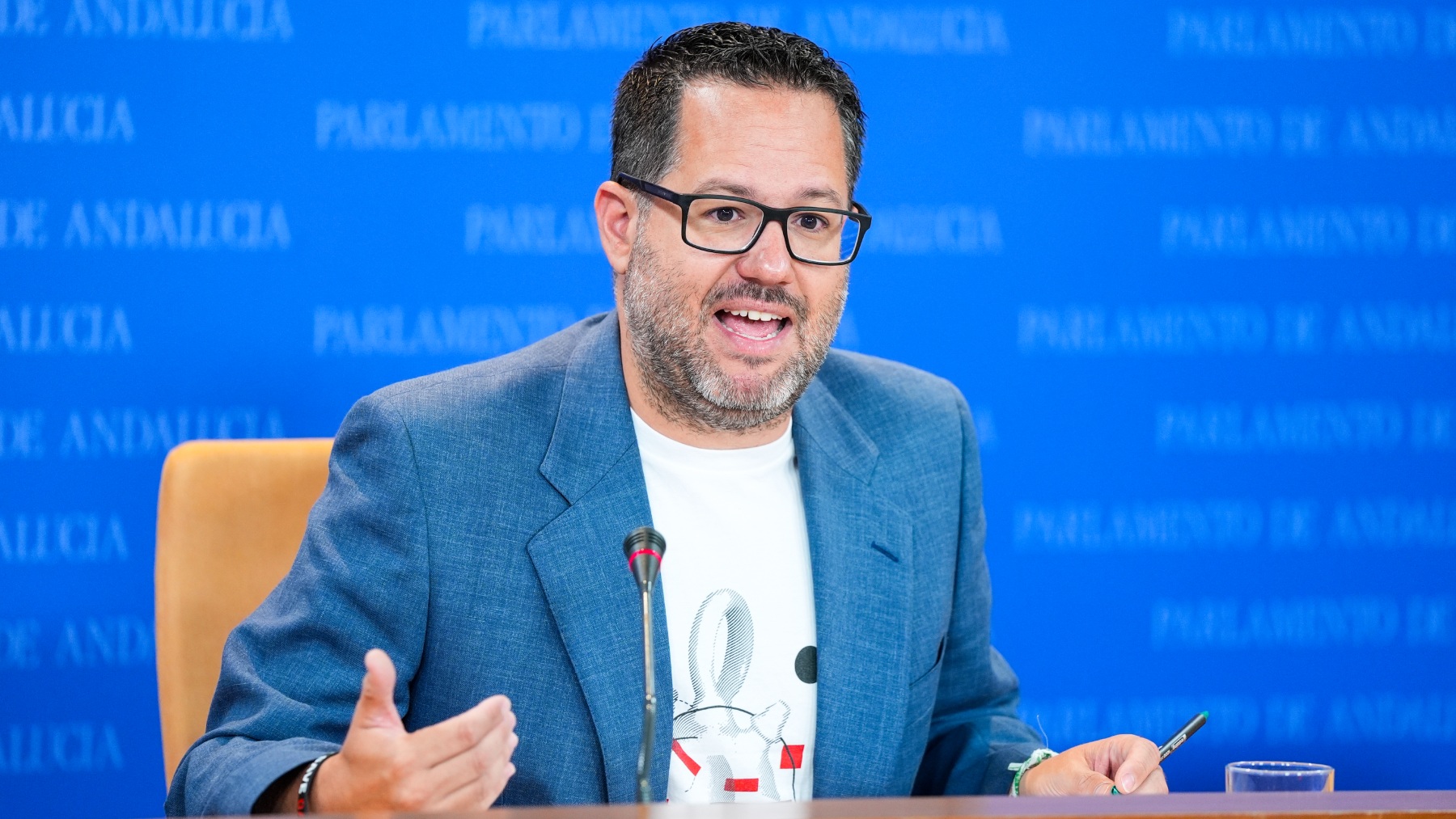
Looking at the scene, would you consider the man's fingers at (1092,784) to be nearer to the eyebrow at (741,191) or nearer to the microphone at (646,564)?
the microphone at (646,564)

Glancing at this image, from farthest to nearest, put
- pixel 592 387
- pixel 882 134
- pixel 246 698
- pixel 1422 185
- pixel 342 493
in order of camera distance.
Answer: pixel 1422 185
pixel 882 134
pixel 592 387
pixel 342 493
pixel 246 698

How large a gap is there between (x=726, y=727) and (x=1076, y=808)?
0.74m

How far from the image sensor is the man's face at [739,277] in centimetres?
173

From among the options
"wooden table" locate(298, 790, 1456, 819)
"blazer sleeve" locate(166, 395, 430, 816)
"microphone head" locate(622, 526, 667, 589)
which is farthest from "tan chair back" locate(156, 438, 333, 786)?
"wooden table" locate(298, 790, 1456, 819)

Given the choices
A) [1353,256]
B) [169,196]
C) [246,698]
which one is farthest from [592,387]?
[1353,256]

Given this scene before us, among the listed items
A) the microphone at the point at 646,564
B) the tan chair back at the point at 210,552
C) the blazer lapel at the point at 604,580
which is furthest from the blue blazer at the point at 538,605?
the microphone at the point at 646,564

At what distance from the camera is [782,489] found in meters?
1.88

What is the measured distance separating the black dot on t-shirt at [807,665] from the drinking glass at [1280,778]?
59cm

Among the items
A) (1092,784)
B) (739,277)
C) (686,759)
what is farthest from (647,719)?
(739,277)

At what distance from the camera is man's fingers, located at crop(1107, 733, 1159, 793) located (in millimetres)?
1483

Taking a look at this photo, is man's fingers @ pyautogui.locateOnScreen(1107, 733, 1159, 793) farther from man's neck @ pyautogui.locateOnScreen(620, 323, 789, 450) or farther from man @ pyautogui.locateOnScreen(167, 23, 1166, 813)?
man's neck @ pyautogui.locateOnScreen(620, 323, 789, 450)

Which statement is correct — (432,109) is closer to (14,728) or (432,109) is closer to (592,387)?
(592,387)

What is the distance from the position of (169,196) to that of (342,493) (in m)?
1.08

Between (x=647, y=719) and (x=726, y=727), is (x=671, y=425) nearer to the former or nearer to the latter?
(x=726, y=727)
